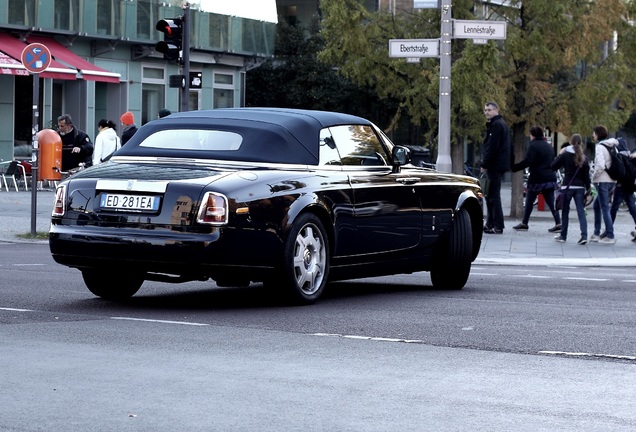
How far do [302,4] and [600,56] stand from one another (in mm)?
26015

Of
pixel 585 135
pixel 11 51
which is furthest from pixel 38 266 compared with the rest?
pixel 11 51

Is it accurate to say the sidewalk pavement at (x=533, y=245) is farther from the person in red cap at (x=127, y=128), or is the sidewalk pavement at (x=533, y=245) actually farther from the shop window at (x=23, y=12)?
the shop window at (x=23, y=12)

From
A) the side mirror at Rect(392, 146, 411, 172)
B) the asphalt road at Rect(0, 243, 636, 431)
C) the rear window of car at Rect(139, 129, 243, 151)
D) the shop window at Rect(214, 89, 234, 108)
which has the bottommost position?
the asphalt road at Rect(0, 243, 636, 431)

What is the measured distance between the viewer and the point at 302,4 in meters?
54.2

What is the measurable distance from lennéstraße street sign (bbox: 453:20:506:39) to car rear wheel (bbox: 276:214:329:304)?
1030cm

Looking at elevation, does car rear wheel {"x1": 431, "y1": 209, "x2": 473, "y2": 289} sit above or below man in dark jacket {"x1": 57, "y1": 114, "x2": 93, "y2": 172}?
below

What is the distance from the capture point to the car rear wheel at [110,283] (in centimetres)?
1148

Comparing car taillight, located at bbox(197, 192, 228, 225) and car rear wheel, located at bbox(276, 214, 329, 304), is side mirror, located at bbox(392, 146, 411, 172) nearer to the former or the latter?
car rear wheel, located at bbox(276, 214, 329, 304)

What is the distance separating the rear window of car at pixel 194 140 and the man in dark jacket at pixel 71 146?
544 inches

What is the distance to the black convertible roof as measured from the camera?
448 inches

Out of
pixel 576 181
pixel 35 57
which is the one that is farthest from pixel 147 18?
pixel 576 181

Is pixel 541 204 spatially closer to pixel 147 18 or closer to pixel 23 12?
pixel 23 12

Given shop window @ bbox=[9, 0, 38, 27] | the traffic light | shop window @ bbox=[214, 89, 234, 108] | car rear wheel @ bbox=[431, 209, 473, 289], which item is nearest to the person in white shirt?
the traffic light

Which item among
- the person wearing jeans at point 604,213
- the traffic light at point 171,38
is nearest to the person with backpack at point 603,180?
the person wearing jeans at point 604,213
